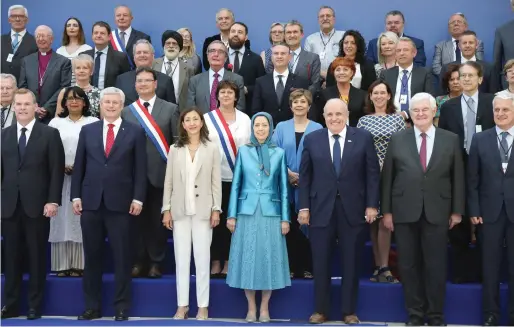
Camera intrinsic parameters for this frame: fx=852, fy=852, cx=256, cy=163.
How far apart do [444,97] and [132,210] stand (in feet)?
10.1

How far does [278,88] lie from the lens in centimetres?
786

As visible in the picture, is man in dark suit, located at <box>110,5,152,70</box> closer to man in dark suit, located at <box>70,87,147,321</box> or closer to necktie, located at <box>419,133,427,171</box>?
man in dark suit, located at <box>70,87,147,321</box>

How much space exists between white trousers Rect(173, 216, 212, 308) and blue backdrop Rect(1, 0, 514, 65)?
201 inches

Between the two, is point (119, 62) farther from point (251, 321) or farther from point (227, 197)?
point (251, 321)

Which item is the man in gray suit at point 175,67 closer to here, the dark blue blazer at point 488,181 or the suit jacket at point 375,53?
the suit jacket at point 375,53

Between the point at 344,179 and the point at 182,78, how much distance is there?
2617 mm

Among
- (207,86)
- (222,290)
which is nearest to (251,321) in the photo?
(222,290)

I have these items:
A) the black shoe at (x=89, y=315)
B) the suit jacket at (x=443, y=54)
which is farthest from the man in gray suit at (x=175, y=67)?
the suit jacket at (x=443, y=54)

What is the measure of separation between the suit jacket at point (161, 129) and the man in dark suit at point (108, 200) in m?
0.33

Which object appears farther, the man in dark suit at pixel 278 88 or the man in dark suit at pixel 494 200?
the man in dark suit at pixel 278 88

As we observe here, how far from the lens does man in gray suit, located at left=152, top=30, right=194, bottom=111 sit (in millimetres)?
8289

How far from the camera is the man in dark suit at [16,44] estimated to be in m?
9.23

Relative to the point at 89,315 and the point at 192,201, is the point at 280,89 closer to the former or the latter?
the point at 192,201

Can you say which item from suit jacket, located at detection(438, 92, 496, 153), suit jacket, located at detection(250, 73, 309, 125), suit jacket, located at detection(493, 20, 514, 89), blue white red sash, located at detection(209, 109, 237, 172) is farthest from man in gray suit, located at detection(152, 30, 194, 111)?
suit jacket, located at detection(493, 20, 514, 89)
